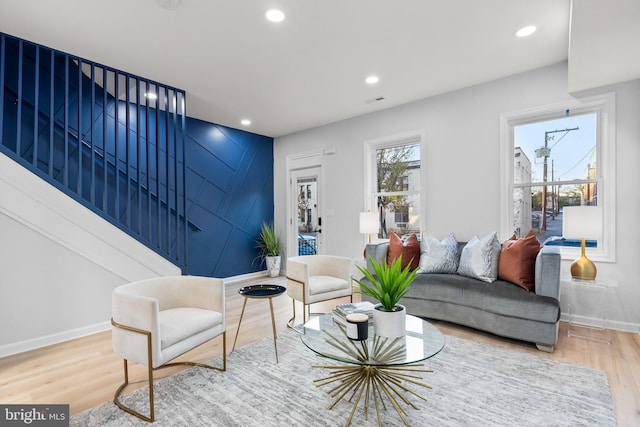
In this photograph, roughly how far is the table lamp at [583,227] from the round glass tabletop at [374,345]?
69.8 inches

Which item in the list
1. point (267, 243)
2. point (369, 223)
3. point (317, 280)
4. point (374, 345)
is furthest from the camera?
point (267, 243)

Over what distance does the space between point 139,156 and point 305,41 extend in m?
2.31

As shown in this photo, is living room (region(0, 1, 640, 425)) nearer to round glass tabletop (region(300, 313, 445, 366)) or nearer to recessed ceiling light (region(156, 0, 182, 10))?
round glass tabletop (region(300, 313, 445, 366))

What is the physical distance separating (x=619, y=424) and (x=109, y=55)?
4636mm

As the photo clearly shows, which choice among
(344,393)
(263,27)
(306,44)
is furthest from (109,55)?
(344,393)

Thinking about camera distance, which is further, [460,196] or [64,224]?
[460,196]

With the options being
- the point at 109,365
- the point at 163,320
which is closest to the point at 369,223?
the point at 163,320

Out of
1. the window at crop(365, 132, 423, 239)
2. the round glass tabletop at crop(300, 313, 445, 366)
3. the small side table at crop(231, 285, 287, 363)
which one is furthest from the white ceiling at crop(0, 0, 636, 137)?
the round glass tabletop at crop(300, 313, 445, 366)

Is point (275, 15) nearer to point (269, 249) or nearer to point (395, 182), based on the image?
point (395, 182)

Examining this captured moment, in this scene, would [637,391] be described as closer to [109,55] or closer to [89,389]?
[89,389]

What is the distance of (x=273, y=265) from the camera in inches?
225

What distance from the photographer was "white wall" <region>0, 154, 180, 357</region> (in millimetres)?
2652

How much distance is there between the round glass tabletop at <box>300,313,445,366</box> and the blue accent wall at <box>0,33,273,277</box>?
96.7 inches

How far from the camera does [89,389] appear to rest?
2.10m
